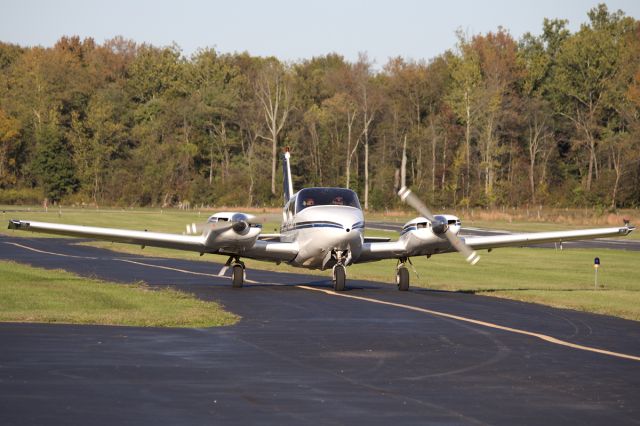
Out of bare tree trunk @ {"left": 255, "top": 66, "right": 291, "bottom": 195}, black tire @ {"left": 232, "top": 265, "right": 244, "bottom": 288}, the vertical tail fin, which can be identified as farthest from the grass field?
bare tree trunk @ {"left": 255, "top": 66, "right": 291, "bottom": 195}

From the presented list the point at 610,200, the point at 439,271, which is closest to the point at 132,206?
the point at 610,200

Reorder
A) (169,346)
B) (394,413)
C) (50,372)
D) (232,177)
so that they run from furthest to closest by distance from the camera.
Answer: (232,177)
(169,346)
(50,372)
(394,413)

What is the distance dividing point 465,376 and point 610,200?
8482 cm

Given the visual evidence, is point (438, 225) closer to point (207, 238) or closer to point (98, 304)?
point (207, 238)

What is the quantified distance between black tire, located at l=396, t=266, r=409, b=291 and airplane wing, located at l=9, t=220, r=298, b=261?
3.25m

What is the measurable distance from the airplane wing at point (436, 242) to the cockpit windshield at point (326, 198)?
1.36 m

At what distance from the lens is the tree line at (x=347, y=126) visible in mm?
104938

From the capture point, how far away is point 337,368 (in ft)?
49.7

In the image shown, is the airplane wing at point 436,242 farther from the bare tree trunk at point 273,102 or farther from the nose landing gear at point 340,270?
the bare tree trunk at point 273,102

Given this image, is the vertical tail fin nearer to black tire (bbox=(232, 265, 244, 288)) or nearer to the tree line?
black tire (bbox=(232, 265, 244, 288))

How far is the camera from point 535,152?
10588cm

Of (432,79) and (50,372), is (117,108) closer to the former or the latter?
(432,79)

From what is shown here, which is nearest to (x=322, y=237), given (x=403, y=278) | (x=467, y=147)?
(x=403, y=278)

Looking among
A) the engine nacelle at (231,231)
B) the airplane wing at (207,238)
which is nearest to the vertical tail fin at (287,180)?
the airplane wing at (207,238)
